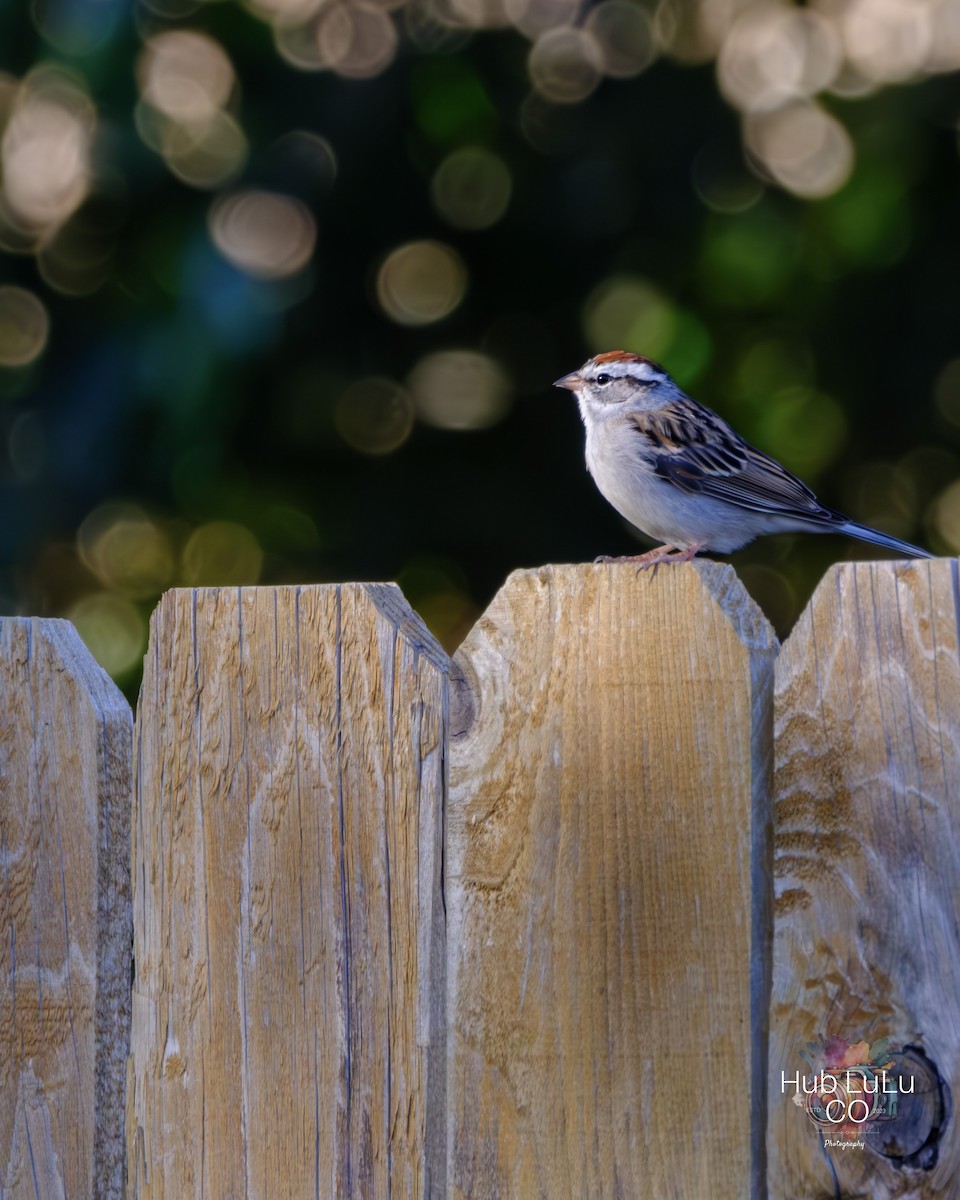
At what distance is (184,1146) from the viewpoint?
2.33 metres

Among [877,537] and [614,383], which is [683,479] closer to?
[614,383]

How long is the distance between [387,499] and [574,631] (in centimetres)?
297

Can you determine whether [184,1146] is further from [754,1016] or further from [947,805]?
[947,805]

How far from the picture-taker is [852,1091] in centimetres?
192

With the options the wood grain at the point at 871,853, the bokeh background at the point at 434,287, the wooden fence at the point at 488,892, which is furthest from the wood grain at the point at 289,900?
→ the bokeh background at the point at 434,287

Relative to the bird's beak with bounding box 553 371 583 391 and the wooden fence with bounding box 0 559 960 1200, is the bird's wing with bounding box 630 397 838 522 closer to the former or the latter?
the bird's beak with bounding box 553 371 583 391

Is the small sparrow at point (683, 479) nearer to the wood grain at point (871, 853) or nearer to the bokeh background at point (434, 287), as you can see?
the bokeh background at point (434, 287)

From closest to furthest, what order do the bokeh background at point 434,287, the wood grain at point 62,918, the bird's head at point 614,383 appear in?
the wood grain at point 62,918 → the bokeh background at point 434,287 → the bird's head at point 614,383

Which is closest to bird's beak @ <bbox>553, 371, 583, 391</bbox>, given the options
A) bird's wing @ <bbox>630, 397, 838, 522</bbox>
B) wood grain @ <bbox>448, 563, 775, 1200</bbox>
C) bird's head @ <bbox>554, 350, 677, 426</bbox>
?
bird's head @ <bbox>554, 350, 677, 426</bbox>

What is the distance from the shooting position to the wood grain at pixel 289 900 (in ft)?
7.21

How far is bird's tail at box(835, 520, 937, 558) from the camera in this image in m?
4.28

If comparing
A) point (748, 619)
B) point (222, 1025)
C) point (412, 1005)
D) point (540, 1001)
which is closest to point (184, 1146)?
point (222, 1025)

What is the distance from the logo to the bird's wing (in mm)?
2789

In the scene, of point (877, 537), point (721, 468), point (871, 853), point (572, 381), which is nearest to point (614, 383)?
point (572, 381)
